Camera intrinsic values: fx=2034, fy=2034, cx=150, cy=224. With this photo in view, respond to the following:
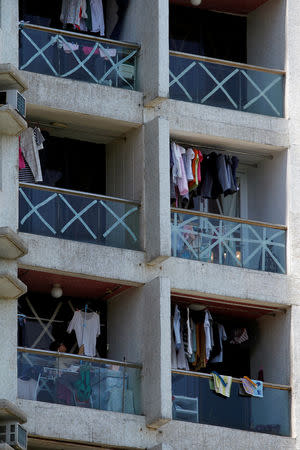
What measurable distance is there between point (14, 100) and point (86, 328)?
4.65 meters

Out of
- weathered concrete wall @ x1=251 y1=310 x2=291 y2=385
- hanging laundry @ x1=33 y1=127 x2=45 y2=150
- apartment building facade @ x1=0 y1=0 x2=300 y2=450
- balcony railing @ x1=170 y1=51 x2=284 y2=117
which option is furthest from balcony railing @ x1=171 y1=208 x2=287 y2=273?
hanging laundry @ x1=33 y1=127 x2=45 y2=150

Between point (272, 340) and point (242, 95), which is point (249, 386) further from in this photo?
point (242, 95)

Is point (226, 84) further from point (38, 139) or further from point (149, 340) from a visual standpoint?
point (149, 340)

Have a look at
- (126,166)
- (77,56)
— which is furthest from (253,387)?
(77,56)

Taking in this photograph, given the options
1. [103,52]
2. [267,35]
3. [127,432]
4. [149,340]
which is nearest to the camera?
[127,432]

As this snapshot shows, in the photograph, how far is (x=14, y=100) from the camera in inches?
1414

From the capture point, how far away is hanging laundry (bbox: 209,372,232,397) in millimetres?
36719

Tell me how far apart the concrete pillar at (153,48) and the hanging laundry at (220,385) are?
5.26 m

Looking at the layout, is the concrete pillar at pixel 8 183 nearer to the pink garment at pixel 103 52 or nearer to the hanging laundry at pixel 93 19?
the pink garment at pixel 103 52

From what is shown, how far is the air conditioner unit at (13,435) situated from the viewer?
111ft

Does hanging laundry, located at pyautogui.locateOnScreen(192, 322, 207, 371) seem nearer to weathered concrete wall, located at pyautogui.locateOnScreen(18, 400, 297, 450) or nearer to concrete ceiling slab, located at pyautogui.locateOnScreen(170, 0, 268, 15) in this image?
weathered concrete wall, located at pyautogui.locateOnScreen(18, 400, 297, 450)

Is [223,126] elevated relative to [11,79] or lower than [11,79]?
lower

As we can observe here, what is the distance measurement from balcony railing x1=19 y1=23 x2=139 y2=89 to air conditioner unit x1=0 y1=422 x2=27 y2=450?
23.1ft

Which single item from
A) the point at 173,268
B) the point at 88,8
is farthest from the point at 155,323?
the point at 88,8
